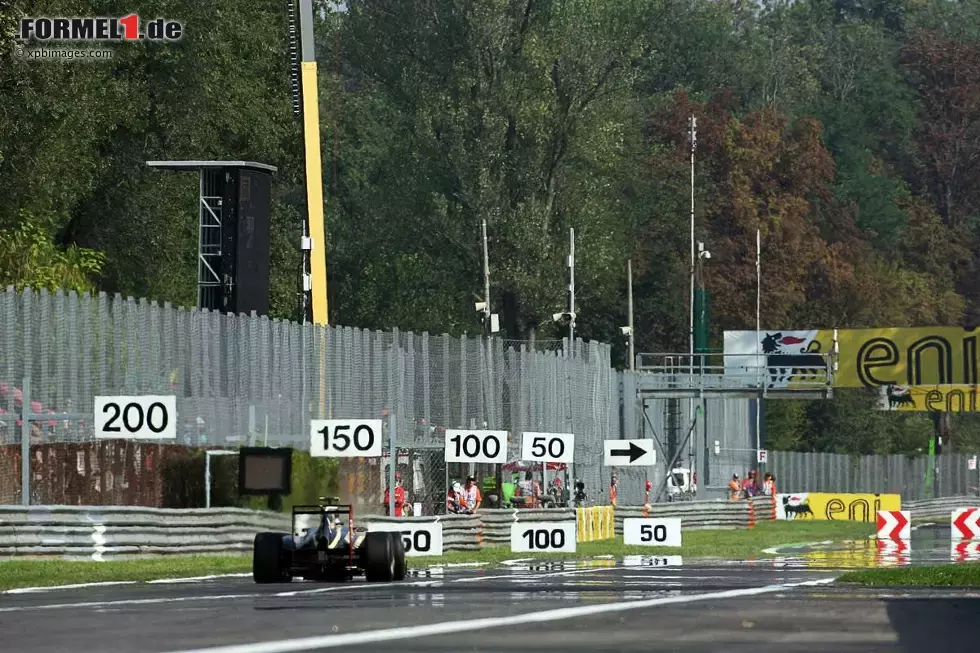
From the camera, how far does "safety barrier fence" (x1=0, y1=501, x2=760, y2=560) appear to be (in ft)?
98.1

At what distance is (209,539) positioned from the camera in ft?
109

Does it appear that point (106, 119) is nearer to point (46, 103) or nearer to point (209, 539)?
point (46, 103)

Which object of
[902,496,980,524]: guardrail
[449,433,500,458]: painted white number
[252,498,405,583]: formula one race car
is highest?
[449,433,500,458]: painted white number

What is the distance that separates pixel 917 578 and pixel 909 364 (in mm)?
58156

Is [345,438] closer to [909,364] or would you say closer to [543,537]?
[543,537]

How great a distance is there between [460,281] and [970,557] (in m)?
52.1

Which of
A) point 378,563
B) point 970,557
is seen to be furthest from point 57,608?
point 970,557

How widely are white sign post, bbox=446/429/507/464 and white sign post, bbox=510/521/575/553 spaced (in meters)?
1.16

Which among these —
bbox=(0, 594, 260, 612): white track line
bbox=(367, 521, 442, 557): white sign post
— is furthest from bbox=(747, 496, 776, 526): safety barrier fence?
bbox=(0, 594, 260, 612): white track line

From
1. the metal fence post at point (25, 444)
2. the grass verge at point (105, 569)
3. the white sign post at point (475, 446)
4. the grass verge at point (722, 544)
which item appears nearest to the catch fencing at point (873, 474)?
the grass verge at point (722, 544)

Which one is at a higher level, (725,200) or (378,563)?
(725,200)

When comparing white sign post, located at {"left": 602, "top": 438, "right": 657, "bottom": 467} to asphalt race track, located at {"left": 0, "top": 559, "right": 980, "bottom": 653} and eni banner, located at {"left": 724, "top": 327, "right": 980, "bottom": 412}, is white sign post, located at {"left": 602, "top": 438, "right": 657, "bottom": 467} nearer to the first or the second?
asphalt race track, located at {"left": 0, "top": 559, "right": 980, "bottom": 653}

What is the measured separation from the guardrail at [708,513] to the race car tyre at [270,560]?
2720cm

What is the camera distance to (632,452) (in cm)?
4194
